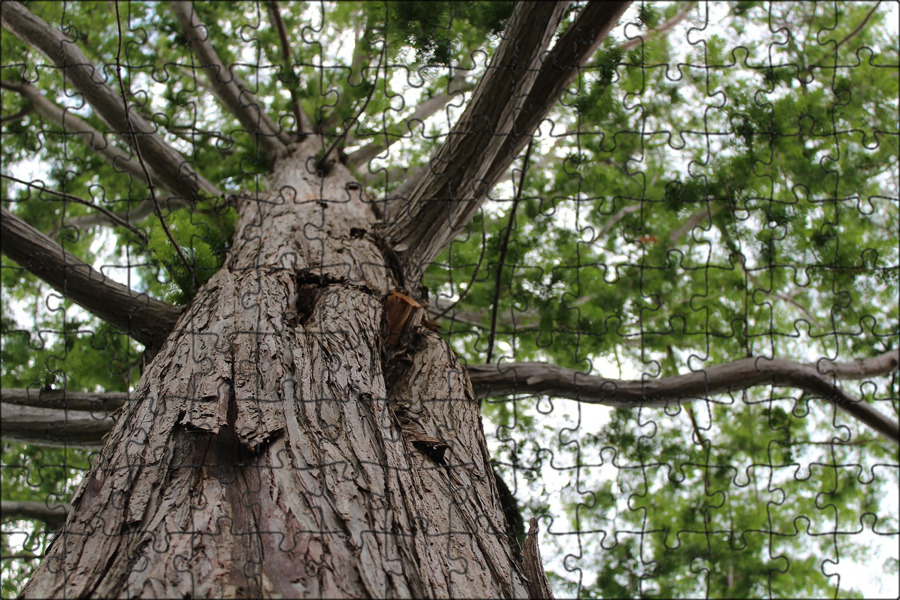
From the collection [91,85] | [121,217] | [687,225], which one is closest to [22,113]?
[121,217]

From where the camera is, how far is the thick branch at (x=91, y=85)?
295 cm

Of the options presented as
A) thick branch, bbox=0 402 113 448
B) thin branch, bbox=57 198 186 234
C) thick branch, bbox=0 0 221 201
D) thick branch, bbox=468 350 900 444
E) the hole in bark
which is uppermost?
thin branch, bbox=57 198 186 234

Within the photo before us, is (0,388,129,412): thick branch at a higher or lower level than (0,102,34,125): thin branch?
lower

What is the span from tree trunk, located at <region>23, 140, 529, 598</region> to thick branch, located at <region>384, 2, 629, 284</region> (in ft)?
1.87

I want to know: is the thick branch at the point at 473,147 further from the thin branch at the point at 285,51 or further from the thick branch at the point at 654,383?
the thin branch at the point at 285,51

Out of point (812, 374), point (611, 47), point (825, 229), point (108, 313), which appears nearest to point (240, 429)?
point (108, 313)

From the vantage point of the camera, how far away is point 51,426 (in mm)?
2830

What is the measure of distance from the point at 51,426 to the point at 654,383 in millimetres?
2256

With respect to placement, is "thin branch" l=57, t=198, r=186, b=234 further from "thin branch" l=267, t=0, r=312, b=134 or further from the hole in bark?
the hole in bark

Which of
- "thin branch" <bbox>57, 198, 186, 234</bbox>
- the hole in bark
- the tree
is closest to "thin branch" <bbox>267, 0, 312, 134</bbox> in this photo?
the tree

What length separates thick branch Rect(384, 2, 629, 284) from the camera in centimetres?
226

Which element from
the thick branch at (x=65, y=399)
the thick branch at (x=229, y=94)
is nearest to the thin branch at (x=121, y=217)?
the thick branch at (x=229, y=94)

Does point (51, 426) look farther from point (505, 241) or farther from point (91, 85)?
point (505, 241)

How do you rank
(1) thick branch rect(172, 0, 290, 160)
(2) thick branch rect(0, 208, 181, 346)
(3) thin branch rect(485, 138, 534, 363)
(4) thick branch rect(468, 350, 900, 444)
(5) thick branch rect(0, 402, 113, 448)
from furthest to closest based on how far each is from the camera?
(1) thick branch rect(172, 0, 290, 160) < (4) thick branch rect(468, 350, 900, 444) < (5) thick branch rect(0, 402, 113, 448) < (3) thin branch rect(485, 138, 534, 363) < (2) thick branch rect(0, 208, 181, 346)
